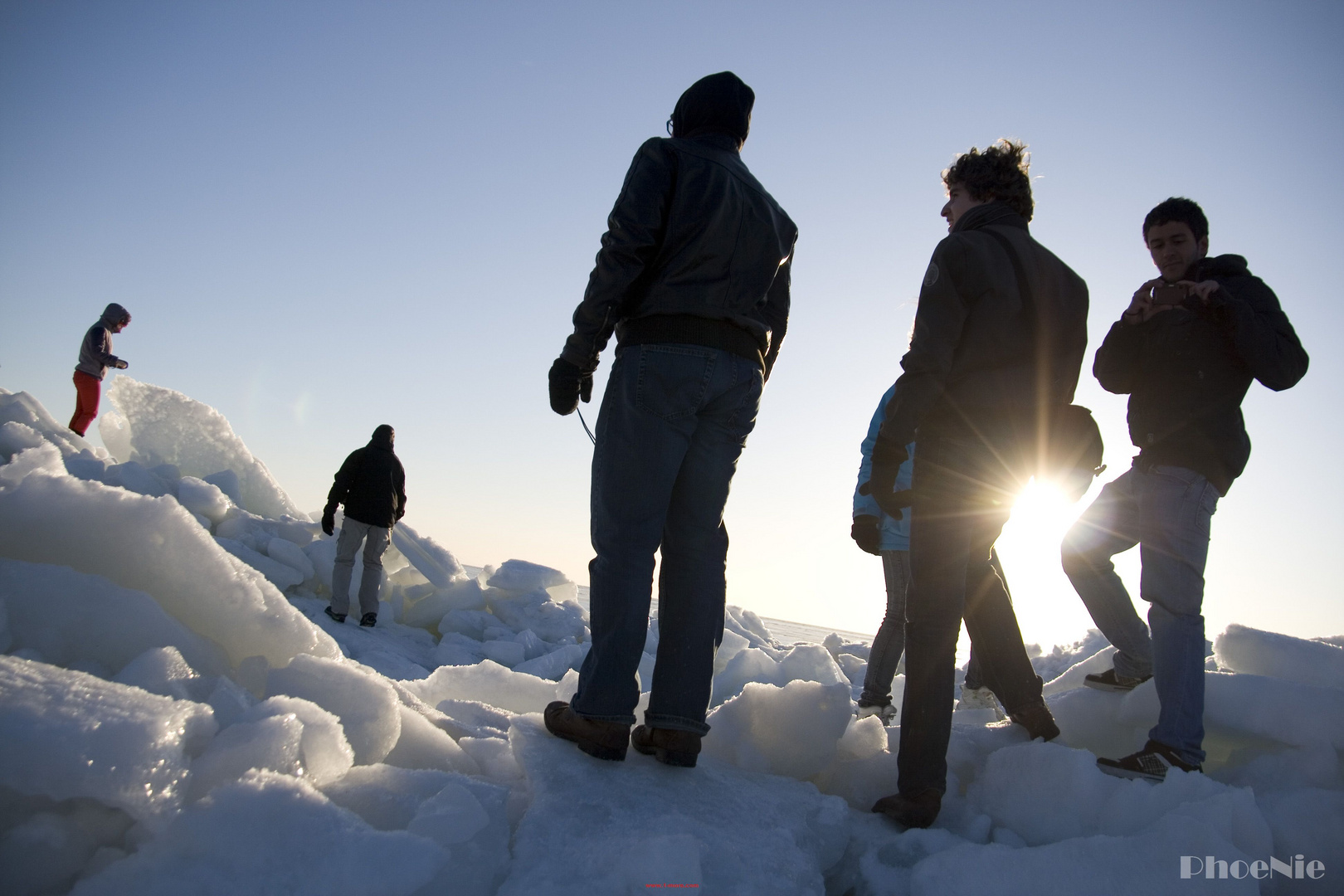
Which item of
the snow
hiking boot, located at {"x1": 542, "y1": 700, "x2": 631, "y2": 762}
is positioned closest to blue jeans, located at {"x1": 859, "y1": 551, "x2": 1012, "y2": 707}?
the snow

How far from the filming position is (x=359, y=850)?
120 centimetres

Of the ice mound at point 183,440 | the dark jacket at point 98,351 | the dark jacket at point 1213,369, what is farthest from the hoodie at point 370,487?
the dark jacket at point 1213,369

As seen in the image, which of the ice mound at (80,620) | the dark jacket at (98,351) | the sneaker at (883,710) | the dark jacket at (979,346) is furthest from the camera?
the dark jacket at (98,351)

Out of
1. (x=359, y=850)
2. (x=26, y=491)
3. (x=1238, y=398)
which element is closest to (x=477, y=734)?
(x=359, y=850)

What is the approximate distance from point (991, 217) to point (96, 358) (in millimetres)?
9442

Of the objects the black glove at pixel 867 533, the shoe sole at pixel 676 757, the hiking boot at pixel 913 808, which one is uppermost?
the black glove at pixel 867 533

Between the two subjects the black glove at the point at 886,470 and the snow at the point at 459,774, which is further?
the black glove at the point at 886,470

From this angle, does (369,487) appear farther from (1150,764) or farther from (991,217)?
(1150,764)

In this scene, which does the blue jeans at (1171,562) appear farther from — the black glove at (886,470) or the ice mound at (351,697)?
the ice mound at (351,697)

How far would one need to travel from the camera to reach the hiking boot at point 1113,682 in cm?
247

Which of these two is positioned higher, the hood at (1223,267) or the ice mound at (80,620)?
the hood at (1223,267)

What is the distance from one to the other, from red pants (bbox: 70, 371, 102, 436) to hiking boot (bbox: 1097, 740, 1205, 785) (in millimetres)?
A: 10028

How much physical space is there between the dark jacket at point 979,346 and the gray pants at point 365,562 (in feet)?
20.6

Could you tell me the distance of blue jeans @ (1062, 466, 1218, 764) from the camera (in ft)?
6.36
